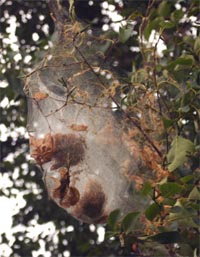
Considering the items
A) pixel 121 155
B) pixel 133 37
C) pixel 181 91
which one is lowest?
pixel 121 155

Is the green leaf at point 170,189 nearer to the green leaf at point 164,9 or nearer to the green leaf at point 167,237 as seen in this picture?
the green leaf at point 167,237

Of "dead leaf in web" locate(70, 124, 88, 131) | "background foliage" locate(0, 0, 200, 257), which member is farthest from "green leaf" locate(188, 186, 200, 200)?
"dead leaf in web" locate(70, 124, 88, 131)

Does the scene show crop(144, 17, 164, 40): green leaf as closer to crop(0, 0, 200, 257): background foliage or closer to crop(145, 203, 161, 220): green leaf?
crop(0, 0, 200, 257): background foliage

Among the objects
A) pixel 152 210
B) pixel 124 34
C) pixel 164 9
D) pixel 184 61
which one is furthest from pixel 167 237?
pixel 164 9

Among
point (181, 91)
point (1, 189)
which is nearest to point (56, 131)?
point (181, 91)

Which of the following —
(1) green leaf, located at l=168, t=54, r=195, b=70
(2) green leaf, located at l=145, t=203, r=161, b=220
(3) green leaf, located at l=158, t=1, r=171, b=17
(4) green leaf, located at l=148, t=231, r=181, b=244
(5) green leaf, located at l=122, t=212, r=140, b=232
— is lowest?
(4) green leaf, located at l=148, t=231, r=181, b=244

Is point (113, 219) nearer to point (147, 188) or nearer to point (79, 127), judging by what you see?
point (147, 188)

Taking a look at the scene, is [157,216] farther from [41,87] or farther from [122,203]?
[41,87]
